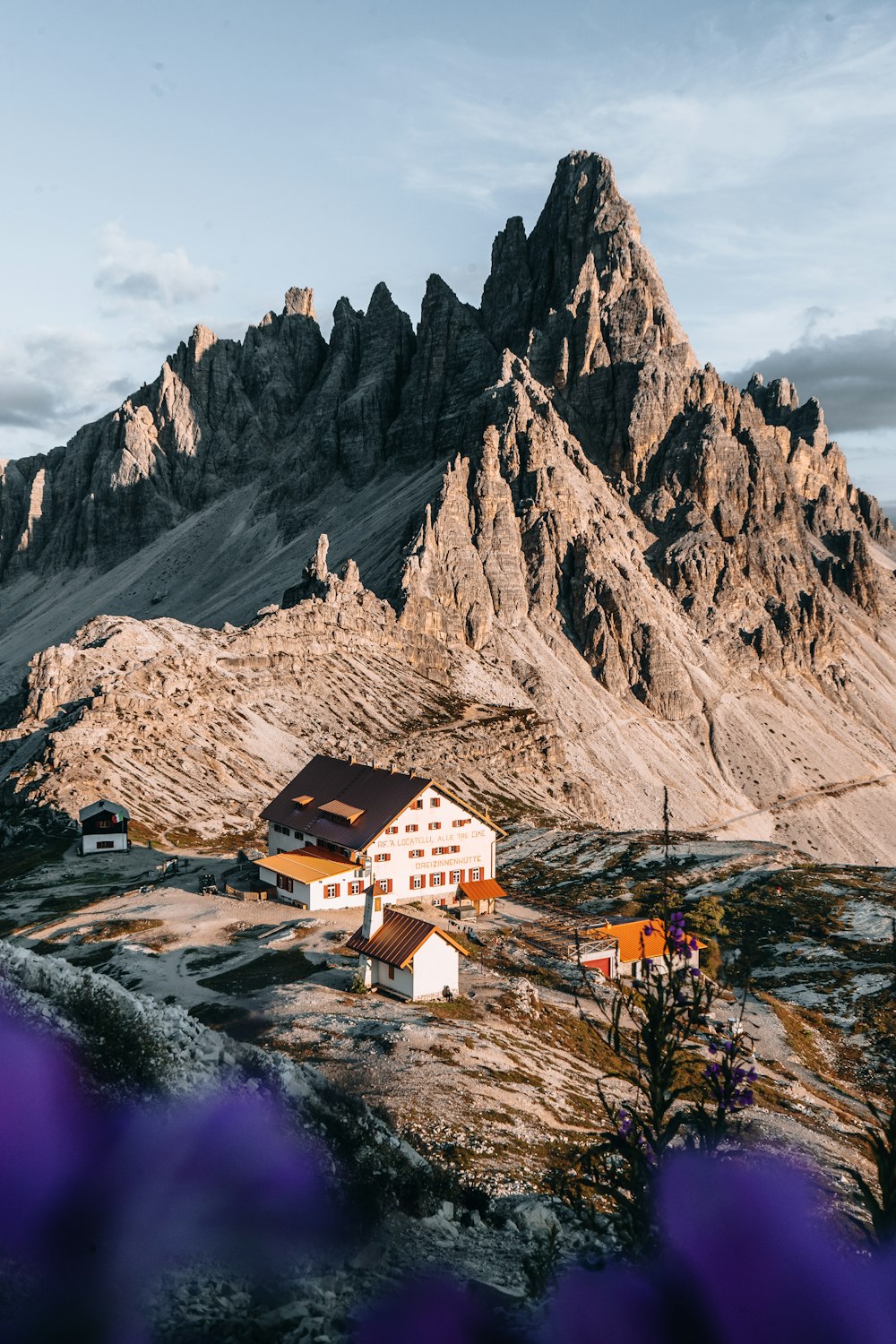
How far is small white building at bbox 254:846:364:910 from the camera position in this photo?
60.1 meters

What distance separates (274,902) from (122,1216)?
4619 centimetres

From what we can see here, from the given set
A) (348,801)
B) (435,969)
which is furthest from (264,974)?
(348,801)

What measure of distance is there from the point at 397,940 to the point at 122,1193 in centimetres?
2836

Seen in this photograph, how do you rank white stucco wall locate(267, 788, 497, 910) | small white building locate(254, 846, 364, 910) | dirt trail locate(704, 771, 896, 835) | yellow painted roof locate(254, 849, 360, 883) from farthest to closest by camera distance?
dirt trail locate(704, 771, 896, 835)
white stucco wall locate(267, 788, 497, 910)
yellow painted roof locate(254, 849, 360, 883)
small white building locate(254, 846, 364, 910)

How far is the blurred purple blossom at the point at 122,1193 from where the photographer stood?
14.9 meters

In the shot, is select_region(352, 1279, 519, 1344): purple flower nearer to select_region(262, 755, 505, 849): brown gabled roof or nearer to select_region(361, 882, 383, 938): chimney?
select_region(361, 882, 383, 938): chimney

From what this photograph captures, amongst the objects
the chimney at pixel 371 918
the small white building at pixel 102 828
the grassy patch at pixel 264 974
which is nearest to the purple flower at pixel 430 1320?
the grassy patch at pixel 264 974

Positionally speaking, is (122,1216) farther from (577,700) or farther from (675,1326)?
(577,700)

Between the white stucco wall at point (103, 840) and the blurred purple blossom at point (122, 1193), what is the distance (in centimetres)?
5953

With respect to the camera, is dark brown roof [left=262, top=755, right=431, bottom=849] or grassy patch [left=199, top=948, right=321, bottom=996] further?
dark brown roof [left=262, top=755, right=431, bottom=849]

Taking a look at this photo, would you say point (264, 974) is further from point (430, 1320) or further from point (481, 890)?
point (430, 1320)

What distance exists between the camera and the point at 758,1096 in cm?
4106

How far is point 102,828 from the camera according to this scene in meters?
76.5


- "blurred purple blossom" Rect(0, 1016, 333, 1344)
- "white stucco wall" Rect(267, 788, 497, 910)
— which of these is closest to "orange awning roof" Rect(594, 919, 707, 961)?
"white stucco wall" Rect(267, 788, 497, 910)
